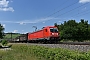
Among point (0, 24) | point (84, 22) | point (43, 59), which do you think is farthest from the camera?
point (84, 22)

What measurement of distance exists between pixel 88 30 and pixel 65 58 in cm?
8353

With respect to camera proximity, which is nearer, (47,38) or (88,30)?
(47,38)

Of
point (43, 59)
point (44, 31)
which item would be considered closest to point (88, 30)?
point (44, 31)

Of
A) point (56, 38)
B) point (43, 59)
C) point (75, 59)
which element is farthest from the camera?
point (56, 38)

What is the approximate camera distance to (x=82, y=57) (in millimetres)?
8453

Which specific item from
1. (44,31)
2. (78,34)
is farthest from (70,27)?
(44,31)

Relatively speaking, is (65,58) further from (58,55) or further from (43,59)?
(43,59)

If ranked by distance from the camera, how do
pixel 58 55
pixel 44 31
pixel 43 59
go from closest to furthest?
pixel 58 55, pixel 43 59, pixel 44 31

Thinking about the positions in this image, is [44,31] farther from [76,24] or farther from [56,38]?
[76,24]

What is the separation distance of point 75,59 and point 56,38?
26.6 meters

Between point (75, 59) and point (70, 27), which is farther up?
point (70, 27)

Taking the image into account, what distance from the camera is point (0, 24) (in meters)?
77.8

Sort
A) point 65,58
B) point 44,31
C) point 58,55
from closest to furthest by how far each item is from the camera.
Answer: point 65,58
point 58,55
point 44,31

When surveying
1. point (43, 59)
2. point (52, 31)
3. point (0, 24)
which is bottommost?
point (43, 59)
